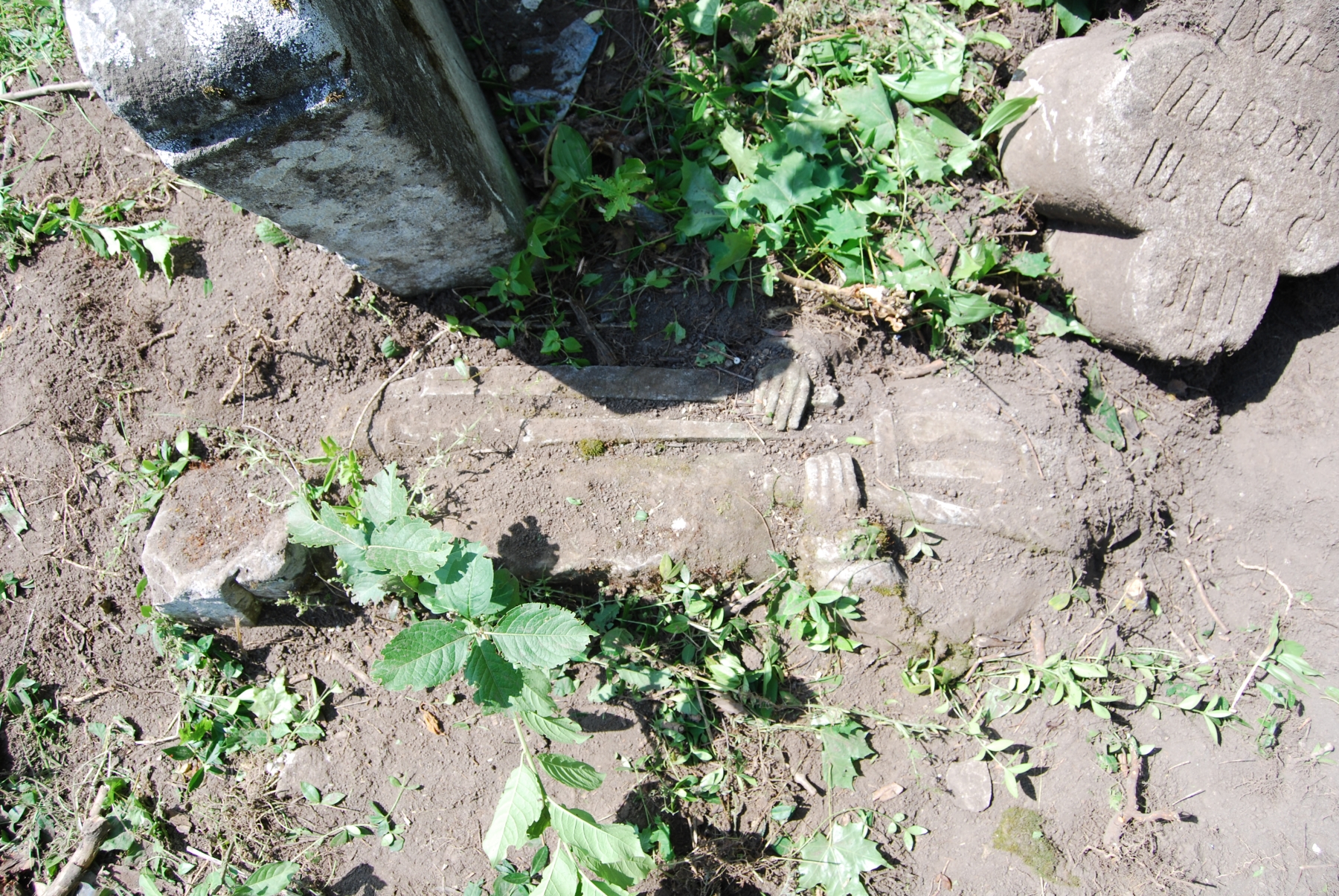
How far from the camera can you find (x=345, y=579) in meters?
2.31

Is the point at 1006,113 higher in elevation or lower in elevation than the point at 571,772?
higher

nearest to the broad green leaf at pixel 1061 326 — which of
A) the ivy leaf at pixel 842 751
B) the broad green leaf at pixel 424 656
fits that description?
the ivy leaf at pixel 842 751

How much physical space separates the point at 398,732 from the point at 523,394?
1226 millimetres

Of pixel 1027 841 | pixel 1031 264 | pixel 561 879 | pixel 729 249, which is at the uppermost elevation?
pixel 729 249

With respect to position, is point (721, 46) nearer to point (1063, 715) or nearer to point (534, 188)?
point (534, 188)

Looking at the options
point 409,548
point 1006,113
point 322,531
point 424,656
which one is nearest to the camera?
point 424,656

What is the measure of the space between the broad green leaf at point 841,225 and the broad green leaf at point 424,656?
176cm

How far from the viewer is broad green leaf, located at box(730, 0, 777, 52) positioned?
262 centimetres

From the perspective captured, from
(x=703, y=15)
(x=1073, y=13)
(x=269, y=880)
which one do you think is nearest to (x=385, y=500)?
(x=269, y=880)

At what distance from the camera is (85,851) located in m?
2.46

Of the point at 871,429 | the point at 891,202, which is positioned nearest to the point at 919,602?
the point at 871,429

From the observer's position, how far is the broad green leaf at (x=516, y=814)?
71.7 inches

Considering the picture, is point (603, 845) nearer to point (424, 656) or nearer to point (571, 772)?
point (571, 772)

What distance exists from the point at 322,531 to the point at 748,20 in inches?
87.3
